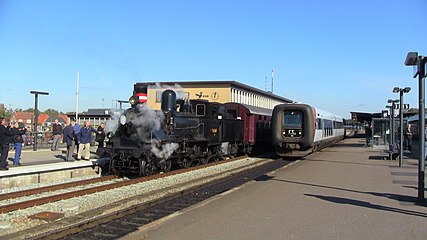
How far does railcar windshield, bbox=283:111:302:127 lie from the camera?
63.8ft

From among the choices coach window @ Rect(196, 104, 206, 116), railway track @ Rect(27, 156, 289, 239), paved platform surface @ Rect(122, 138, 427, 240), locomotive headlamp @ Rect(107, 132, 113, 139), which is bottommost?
railway track @ Rect(27, 156, 289, 239)

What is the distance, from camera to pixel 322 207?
776cm

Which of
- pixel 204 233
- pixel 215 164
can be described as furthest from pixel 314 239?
pixel 215 164

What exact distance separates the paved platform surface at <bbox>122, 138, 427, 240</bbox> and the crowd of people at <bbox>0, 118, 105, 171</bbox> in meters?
7.13

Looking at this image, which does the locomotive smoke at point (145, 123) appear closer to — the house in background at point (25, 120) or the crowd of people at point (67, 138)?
the crowd of people at point (67, 138)

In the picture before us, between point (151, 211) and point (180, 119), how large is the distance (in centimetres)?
651

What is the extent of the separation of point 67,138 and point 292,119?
34.2 feet

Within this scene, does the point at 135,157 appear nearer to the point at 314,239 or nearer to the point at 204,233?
the point at 204,233

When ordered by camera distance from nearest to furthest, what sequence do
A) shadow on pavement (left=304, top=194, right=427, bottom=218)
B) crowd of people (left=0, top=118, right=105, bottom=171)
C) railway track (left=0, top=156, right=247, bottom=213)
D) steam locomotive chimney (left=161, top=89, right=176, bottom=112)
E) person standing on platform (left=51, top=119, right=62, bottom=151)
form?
shadow on pavement (left=304, top=194, right=427, bottom=218) → railway track (left=0, top=156, right=247, bottom=213) → crowd of people (left=0, top=118, right=105, bottom=171) → steam locomotive chimney (left=161, top=89, right=176, bottom=112) → person standing on platform (left=51, top=119, right=62, bottom=151)

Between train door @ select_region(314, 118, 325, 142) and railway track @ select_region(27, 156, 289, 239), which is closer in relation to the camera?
railway track @ select_region(27, 156, 289, 239)

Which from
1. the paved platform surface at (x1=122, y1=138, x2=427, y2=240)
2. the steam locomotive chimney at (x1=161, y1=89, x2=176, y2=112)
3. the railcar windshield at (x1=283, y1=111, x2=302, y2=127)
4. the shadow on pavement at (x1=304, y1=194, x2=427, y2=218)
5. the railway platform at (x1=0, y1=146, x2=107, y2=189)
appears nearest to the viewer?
the paved platform surface at (x1=122, y1=138, x2=427, y2=240)

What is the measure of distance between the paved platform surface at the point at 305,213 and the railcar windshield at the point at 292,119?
8030mm

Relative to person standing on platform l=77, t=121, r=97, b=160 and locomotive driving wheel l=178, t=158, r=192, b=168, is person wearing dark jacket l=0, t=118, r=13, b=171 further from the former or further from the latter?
locomotive driving wheel l=178, t=158, r=192, b=168

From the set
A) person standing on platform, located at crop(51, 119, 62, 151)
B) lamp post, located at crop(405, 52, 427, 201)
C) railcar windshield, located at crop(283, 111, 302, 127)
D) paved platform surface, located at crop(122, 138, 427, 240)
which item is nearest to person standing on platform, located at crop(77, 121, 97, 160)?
person standing on platform, located at crop(51, 119, 62, 151)
